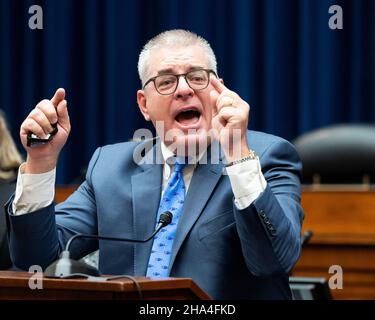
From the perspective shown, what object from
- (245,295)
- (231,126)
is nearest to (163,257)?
(245,295)

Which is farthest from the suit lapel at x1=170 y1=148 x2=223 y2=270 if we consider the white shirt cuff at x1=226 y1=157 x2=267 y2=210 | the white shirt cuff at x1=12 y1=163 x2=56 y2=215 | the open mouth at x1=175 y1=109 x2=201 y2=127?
the white shirt cuff at x1=12 y1=163 x2=56 y2=215

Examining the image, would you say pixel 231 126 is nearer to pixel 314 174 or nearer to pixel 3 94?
pixel 314 174

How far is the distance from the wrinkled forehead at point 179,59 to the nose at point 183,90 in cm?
3

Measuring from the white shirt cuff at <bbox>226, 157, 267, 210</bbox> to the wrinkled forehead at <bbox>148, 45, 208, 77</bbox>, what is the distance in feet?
1.43

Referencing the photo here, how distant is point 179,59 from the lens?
2.33 m

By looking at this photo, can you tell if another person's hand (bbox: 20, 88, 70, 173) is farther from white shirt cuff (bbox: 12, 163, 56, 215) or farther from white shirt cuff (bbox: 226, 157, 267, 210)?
white shirt cuff (bbox: 226, 157, 267, 210)

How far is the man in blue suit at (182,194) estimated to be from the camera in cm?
199

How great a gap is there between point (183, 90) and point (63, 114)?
1.16ft

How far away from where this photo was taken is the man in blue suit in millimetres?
1992

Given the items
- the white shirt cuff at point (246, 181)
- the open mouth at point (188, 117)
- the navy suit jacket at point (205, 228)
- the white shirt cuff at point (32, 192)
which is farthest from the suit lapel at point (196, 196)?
the white shirt cuff at point (32, 192)

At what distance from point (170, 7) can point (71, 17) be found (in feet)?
2.55

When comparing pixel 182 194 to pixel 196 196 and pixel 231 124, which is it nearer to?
pixel 196 196

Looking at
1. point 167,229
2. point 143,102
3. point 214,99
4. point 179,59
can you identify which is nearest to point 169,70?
point 179,59

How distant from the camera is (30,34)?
6914 millimetres
